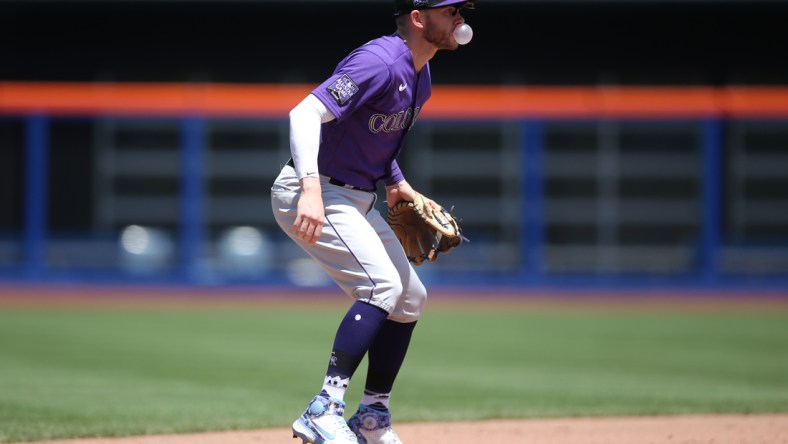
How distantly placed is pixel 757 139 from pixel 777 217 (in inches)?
52.5

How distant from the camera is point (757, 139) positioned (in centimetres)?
1961

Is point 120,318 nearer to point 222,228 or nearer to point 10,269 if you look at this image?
point 10,269

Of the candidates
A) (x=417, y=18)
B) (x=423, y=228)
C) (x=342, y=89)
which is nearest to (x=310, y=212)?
(x=342, y=89)

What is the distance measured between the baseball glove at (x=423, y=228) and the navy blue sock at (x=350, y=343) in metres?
0.62

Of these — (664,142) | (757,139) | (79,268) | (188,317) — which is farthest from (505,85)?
(188,317)

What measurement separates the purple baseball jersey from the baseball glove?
1.09 ft

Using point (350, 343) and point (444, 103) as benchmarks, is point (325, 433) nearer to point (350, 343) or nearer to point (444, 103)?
point (350, 343)

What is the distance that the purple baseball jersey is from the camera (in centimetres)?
417

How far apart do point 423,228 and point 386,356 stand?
24.9 inches

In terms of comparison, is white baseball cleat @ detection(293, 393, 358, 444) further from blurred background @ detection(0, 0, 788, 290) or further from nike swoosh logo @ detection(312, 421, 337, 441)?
blurred background @ detection(0, 0, 788, 290)

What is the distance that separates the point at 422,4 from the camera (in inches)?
173

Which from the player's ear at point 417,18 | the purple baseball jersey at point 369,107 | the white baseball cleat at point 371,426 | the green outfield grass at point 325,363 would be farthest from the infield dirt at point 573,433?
the player's ear at point 417,18

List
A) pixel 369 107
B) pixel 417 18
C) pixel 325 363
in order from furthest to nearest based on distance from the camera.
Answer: pixel 325 363, pixel 417 18, pixel 369 107

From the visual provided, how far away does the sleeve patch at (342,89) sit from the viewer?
414cm
